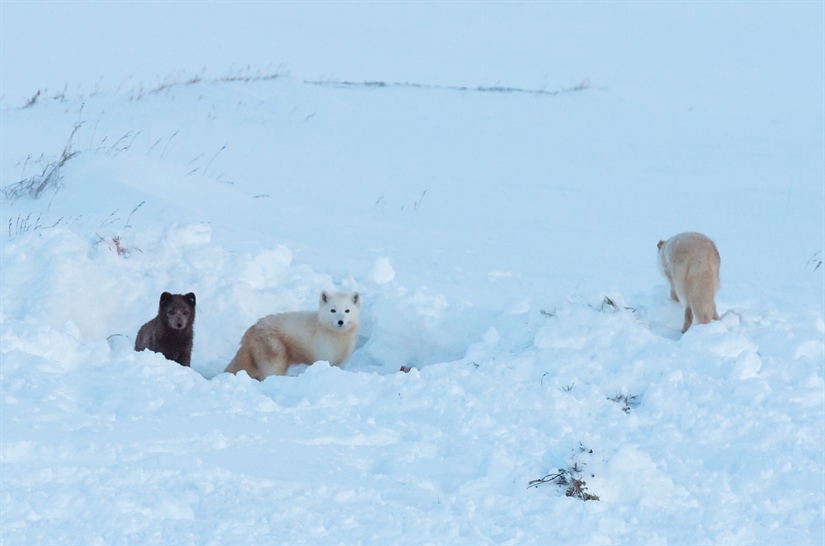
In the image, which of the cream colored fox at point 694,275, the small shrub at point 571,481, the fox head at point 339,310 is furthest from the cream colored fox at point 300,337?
the small shrub at point 571,481

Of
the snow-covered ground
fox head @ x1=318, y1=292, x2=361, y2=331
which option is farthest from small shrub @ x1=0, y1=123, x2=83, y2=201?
fox head @ x1=318, y1=292, x2=361, y2=331

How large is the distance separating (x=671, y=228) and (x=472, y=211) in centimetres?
277

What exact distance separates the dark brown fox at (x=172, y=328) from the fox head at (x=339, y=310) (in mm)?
1114

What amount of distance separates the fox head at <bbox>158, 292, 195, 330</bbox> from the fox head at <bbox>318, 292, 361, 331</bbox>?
3.70ft

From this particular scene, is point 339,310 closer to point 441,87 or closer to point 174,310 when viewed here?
point 174,310

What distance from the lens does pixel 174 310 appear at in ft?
23.8

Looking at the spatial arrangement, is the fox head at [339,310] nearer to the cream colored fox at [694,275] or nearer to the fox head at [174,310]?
the fox head at [174,310]

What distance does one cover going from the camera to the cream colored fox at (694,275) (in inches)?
266

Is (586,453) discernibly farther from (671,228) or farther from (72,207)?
(671,228)

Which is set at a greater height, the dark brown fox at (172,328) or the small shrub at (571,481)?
the dark brown fox at (172,328)

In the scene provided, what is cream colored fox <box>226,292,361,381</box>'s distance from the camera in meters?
7.47

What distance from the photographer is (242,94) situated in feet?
62.8

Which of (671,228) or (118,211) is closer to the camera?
(118,211)

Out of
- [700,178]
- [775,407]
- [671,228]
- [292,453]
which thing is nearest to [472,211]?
[671,228]
